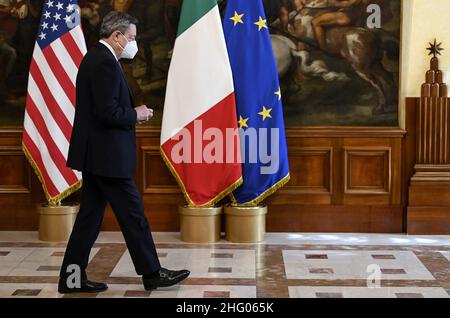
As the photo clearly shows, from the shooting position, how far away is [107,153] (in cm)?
486

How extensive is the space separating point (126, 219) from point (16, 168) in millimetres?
2777

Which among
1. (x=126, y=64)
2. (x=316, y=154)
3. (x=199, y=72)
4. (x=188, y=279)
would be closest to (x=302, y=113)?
(x=316, y=154)

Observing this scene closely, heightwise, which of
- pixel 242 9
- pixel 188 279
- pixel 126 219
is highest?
pixel 242 9

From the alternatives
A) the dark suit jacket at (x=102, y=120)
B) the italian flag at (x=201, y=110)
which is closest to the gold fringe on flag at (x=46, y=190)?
the italian flag at (x=201, y=110)

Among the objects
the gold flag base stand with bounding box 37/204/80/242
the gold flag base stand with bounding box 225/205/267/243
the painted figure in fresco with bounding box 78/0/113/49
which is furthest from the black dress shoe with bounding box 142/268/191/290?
the painted figure in fresco with bounding box 78/0/113/49

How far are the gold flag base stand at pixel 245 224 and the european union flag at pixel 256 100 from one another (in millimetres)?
132

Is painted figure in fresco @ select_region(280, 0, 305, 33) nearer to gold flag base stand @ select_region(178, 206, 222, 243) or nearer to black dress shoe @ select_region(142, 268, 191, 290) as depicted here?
gold flag base stand @ select_region(178, 206, 222, 243)

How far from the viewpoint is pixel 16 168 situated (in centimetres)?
735

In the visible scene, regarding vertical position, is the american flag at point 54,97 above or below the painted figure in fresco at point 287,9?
below

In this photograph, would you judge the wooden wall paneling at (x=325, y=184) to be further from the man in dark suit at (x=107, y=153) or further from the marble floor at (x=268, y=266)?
the man in dark suit at (x=107, y=153)

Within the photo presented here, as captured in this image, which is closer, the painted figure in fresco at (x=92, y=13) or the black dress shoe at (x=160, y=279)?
the black dress shoe at (x=160, y=279)

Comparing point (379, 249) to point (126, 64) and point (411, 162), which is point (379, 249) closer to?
point (411, 162)

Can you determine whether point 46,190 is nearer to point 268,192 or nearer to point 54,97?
point 54,97

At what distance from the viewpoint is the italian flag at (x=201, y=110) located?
267 inches
